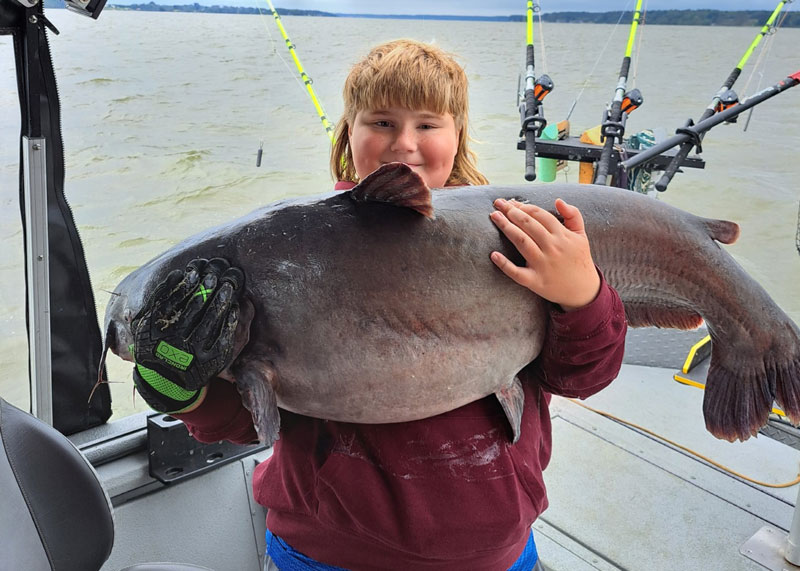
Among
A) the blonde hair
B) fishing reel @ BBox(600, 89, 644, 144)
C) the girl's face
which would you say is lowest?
fishing reel @ BBox(600, 89, 644, 144)

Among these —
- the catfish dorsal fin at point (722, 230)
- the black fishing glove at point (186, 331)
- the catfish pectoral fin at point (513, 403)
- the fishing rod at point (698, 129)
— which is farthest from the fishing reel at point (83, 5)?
the fishing rod at point (698, 129)

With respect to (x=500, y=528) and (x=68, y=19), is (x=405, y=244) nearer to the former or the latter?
(x=500, y=528)

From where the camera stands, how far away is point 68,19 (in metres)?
2.18

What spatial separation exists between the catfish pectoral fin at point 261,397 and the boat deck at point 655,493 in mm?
1619

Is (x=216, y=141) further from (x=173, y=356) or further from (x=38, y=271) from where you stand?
(x=173, y=356)

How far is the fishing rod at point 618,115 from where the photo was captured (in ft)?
11.9

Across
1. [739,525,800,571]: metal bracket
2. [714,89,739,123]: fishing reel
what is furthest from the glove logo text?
[714,89,739,123]: fishing reel

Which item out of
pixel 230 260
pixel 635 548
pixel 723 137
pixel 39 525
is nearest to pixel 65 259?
Answer: pixel 39 525

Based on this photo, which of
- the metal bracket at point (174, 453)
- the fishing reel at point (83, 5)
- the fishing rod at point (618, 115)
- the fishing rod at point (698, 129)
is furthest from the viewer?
the fishing rod at point (618, 115)

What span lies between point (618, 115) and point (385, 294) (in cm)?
305

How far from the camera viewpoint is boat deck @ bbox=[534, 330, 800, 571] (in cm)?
236

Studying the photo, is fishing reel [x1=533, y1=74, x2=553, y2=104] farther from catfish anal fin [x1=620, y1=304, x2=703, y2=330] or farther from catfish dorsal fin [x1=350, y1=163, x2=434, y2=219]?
catfish dorsal fin [x1=350, y1=163, x2=434, y2=219]

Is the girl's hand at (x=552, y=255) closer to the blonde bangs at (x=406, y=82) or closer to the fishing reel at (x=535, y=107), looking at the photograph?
the blonde bangs at (x=406, y=82)

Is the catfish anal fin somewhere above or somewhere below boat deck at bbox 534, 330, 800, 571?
above
